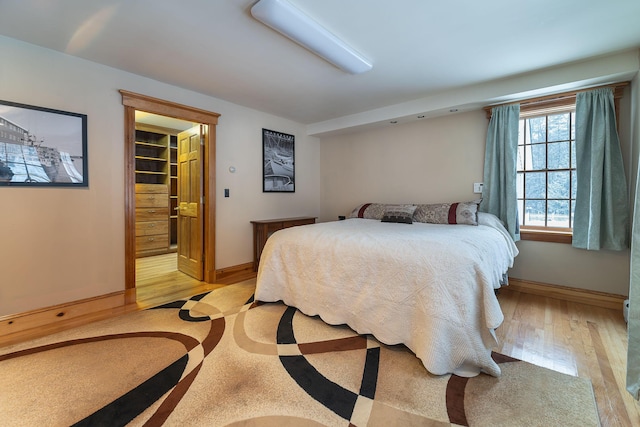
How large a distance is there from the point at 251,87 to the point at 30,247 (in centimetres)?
250

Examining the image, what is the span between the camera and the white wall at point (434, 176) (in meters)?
2.71

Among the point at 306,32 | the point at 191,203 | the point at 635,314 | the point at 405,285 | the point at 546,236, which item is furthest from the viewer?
the point at 191,203

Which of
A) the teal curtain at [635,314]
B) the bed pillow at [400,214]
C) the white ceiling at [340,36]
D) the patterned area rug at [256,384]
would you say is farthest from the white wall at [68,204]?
the teal curtain at [635,314]

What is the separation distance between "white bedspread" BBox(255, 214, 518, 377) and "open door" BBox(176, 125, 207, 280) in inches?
54.1

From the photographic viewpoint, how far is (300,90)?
3123mm

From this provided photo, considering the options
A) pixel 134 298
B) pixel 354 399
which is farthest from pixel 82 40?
pixel 354 399

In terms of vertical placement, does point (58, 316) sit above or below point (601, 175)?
below

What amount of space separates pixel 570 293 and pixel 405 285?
232 centimetres

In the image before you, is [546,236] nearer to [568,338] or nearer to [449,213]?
[449,213]

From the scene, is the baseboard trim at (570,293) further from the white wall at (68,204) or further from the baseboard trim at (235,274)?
the white wall at (68,204)

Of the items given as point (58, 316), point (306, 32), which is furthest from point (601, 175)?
point (58, 316)

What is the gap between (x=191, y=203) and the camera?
3629mm

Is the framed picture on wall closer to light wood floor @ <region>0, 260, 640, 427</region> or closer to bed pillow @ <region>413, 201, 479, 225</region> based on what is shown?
light wood floor @ <region>0, 260, 640, 427</region>

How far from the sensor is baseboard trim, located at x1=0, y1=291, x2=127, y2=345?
2102mm
